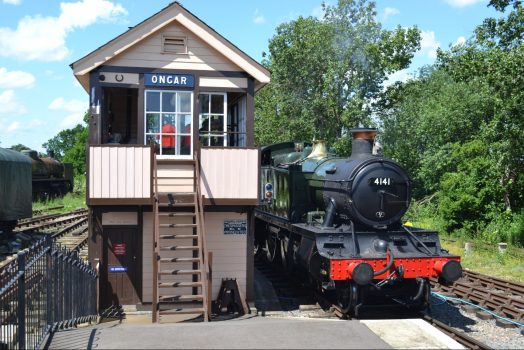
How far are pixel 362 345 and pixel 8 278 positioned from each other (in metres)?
3.61

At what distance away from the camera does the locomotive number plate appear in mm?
10016

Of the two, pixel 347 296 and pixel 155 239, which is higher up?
pixel 155 239

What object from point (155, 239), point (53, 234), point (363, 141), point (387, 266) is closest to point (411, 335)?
point (387, 266)

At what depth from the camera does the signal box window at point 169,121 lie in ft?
35.3

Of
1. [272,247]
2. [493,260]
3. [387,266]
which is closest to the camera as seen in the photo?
[387,266]

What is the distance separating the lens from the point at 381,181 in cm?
1006

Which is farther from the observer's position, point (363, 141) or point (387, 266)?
point (363, 141)

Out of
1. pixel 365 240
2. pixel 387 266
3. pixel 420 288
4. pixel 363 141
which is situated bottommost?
pixel 420 288

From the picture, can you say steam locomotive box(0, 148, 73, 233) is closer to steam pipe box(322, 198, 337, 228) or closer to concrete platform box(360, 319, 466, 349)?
steam pipe box(322, 198, 337, 228)

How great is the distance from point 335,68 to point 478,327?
1984 cm

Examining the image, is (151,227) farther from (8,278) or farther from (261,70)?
(8,278)

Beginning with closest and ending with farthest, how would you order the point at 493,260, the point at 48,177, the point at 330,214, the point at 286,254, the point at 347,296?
the point at 347,296, the point at 330,214, the point at 286,254, the point at 493,260, the point at 48,177

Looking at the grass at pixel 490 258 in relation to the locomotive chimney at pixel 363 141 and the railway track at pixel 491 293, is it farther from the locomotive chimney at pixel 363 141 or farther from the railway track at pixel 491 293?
the locomotive chimney at pixel 363 141

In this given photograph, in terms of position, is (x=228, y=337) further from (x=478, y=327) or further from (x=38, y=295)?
(x=478, y=327)
